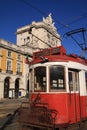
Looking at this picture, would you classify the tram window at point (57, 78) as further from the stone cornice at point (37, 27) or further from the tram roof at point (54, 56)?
the stone cornice at point (37, 27)

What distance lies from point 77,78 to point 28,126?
2.75 metres

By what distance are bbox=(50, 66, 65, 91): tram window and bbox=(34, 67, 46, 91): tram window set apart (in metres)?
0.35

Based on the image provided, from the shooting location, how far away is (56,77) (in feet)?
25.5

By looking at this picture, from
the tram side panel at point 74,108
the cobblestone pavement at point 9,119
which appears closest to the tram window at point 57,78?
the tram side panel at point 74,108

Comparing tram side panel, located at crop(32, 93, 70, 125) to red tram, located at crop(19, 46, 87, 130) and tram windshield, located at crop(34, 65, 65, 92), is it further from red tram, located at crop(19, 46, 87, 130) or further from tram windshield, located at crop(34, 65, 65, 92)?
tram windshield, located at crop(34, 65, 65, 92)

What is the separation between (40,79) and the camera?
8.15m

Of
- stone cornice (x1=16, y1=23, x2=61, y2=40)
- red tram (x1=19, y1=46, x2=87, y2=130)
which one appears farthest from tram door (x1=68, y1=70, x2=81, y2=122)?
stone cornice (x1=16, y1=23, x2=61, y2=40)

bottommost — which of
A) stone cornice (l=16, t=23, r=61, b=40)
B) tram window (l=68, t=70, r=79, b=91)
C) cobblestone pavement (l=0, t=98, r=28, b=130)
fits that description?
cobblestone pavement (l=0, t=98, r=28, b=130)

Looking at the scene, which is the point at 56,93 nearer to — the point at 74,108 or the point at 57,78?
the point at 57,78

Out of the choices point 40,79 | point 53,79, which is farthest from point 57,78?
point 40,79

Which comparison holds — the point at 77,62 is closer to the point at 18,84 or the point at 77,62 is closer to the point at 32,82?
the point at 32,82

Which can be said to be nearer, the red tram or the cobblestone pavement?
the red tram

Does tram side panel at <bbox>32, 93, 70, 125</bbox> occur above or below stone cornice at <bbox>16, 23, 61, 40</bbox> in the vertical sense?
below

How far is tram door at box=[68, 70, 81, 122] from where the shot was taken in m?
7.83
